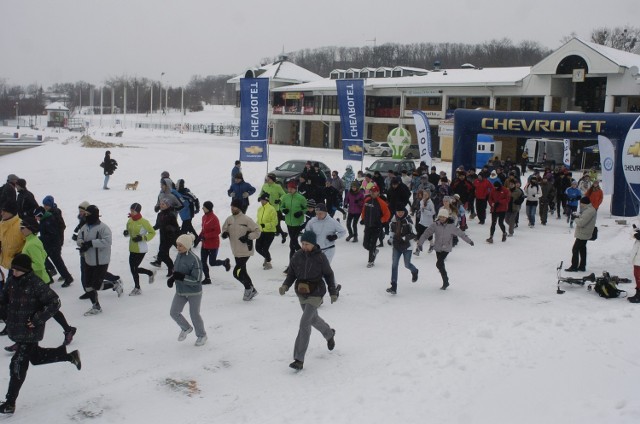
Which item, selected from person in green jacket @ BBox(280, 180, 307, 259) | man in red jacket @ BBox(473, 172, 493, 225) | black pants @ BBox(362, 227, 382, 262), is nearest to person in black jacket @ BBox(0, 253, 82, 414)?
person in green jacket @ BBox(280, 180, 307, 259)

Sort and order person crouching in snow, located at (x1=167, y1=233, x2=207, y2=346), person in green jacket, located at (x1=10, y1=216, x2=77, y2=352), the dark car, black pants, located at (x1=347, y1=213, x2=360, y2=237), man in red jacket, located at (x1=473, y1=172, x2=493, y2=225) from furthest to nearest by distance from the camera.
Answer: the dark car < man in red jacket, located at (x1=473, y1=172, x2=493, y2=225) < black pants, located at (x1=347, y1=213, x2=360, y2=237) < person crouching in snow, located at (x1=167, y1=233, x2=207, y2=346) < person in green jacket, located at (x1=10, y1=216, x2=77, y2=352)

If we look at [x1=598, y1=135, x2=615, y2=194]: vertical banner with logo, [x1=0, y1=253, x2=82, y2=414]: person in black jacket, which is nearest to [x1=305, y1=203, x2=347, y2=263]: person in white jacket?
[x1=0, y1=253, x2=82, y2=414]: person in black jacket

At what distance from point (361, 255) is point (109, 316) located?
633 cm

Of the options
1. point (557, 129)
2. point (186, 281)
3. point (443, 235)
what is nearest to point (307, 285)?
point (186, 281)

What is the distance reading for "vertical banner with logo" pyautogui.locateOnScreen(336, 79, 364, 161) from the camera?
1959cm

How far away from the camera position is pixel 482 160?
122ft

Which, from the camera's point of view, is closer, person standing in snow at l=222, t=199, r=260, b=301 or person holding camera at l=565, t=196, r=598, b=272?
person standing in snow at l=222, t=199, r=260, b=301

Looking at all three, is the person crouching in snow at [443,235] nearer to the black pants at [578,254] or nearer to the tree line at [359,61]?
the black pants at [578,254]

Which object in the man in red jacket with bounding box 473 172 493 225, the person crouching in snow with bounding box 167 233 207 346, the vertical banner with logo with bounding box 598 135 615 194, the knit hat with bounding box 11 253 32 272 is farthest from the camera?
the vertical banner with logo with bounding box 598 135 615 194

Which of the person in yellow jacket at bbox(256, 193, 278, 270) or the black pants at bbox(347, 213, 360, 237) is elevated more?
the person in yellow jacket at bbox(256, 193, 278, 270)

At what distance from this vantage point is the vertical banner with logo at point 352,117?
19594 millimetres

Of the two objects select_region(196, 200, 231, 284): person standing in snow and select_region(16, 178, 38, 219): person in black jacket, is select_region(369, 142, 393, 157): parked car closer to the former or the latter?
select_region(196, 200, 231, 284): person standing in snow

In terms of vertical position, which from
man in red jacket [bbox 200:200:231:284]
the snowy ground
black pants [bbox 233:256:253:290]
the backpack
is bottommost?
the snowy ground

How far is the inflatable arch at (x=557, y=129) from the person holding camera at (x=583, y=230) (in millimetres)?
6459
